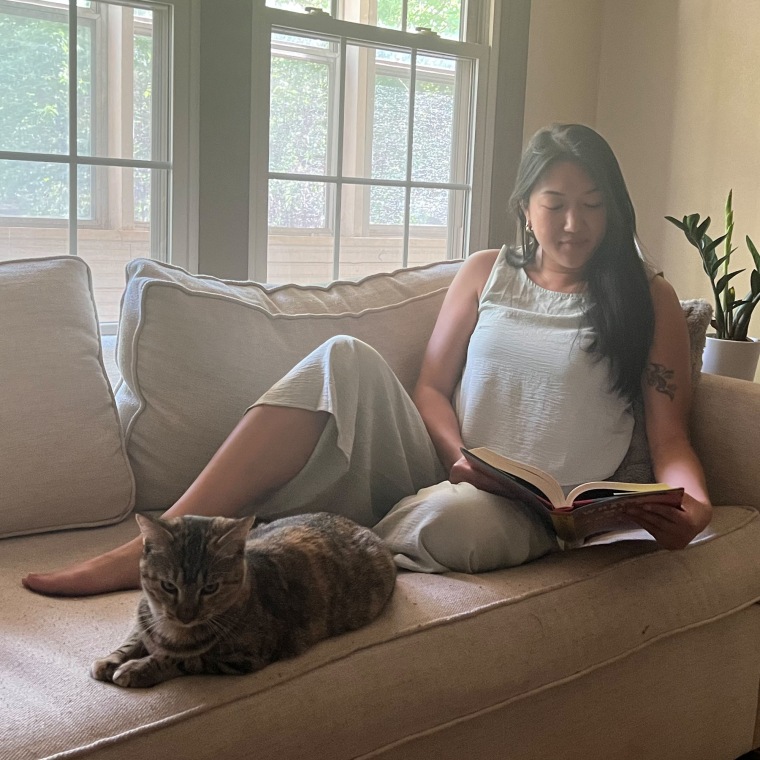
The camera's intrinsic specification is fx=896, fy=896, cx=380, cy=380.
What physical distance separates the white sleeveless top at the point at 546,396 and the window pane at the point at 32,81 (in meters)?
1.20

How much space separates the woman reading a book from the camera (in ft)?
4.75

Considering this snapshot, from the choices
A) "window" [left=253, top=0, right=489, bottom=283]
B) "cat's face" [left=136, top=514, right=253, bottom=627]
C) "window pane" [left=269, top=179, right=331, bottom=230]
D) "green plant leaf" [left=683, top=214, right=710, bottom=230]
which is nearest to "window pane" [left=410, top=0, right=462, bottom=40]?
"window" [left=253, top=0, right=489, bottom=283]

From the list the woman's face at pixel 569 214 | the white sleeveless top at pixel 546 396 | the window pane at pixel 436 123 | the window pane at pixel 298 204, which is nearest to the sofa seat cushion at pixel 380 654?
the white sleeveless top at pixel 546 396

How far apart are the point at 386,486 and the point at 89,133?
1275 millimetres

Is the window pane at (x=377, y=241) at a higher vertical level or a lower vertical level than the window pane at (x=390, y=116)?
lower

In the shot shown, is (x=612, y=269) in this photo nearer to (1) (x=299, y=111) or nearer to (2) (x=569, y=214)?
(2) (x=569, y=214)

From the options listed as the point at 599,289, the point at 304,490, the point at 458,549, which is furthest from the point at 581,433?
the point at 304,490

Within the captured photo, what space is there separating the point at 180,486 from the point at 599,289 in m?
0.93

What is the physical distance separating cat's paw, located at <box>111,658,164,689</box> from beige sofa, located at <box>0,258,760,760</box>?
0.01 meters

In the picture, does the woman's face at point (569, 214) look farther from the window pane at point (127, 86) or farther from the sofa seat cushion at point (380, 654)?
the window pane at point (127, 86)

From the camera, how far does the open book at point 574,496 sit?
1.31 meters

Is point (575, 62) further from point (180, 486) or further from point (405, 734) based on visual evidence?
point (405, 734)

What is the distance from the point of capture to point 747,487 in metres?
1.77

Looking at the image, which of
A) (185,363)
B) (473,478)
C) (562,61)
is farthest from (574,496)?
(562,61)
